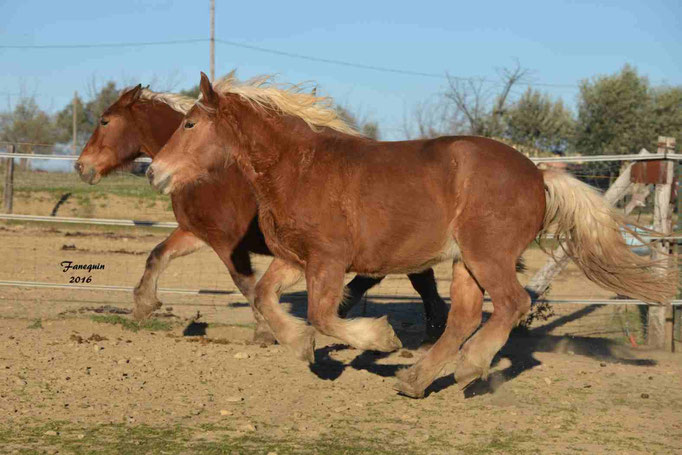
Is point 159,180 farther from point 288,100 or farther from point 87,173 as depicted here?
point 87,173

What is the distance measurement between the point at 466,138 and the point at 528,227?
73 cm

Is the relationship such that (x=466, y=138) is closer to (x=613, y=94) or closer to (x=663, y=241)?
(x=663, y=241)

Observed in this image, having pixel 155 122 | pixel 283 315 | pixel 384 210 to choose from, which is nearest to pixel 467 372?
pixel 384 210

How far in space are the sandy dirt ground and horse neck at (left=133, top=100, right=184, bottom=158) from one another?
179 cm

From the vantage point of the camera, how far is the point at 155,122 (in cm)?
687

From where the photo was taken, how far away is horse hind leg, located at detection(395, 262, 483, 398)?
494 cm

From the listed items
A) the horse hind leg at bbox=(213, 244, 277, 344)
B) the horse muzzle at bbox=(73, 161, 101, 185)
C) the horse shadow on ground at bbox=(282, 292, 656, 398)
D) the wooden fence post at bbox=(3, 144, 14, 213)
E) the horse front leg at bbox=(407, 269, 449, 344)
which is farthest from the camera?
the wooden fence post at bbox=(3, 144, 14, 213)

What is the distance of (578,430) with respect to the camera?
4398 millimetres

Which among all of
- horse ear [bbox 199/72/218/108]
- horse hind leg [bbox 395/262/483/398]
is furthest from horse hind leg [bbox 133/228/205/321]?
horse hind leg [bbox 395/262/483/398]

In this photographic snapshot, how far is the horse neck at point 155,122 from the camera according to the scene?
269 inches

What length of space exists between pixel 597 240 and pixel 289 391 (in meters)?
2.41

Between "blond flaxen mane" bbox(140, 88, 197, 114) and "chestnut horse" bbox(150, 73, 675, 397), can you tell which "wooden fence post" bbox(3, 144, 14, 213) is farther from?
"chestnut horse" bbox(150, 73, 675, 397)

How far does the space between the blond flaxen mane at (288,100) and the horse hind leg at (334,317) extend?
108 cm

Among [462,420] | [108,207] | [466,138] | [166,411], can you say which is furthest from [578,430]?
[108,207]
